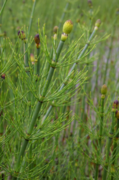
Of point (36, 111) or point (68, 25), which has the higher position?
point (68, 25)

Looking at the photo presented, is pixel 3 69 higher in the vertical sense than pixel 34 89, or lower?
higher

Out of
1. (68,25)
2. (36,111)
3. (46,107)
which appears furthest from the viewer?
(46,107)

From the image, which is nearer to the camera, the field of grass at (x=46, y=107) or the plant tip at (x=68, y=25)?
the plant tip at (x=68, y=25)

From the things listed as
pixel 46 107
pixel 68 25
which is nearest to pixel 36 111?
pixel 46 107

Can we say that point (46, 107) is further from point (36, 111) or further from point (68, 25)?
point (68, 25)

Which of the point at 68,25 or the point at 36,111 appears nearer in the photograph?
the point at 68,25

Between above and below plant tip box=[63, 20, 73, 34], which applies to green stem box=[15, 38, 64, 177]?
below

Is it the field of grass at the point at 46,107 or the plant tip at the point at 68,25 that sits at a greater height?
the plant tip at the point at 68,25

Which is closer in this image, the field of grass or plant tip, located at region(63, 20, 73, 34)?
plant tip, located at region(63, 20, 73, 34)

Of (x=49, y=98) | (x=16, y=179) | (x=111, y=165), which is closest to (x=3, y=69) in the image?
(x=49, y=98)

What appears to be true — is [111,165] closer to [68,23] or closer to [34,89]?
[34,89]

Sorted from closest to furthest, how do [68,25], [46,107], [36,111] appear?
[68,25], [36,111], [46,107]
